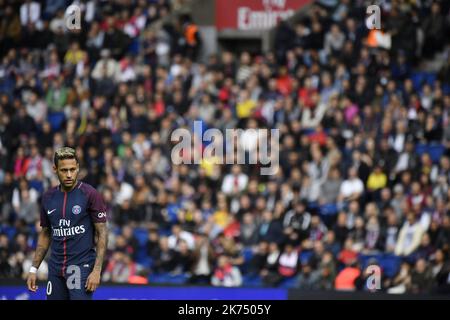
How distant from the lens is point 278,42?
874 inches

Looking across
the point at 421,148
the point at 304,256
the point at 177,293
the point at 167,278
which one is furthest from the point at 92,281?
the point at 421,148

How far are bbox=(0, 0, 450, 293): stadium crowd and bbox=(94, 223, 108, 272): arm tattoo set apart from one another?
21.3ft

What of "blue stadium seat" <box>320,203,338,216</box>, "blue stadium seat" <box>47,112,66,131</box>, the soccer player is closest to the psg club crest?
the soccer player

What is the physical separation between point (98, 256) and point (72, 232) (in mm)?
334

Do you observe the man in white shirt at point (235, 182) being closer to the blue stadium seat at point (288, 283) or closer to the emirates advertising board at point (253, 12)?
the blue stadium seat at point (288, 283)

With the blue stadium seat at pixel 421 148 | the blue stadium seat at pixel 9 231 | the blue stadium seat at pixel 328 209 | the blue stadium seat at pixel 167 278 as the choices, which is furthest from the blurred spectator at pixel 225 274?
the blue stadium seat at pixel 9 231

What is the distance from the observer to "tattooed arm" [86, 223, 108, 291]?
1036 centimetres

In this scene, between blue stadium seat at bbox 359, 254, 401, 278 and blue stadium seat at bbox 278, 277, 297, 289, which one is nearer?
blue stadium seat at bbox 359, 254, 401, 278

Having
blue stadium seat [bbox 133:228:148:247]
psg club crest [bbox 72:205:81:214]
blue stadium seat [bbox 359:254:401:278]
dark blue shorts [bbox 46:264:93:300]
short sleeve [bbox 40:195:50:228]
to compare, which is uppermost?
psg club crest [bbox 72:205:81:214]

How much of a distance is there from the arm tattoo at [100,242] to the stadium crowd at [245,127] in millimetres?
6492

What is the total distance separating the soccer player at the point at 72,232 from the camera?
10477mm

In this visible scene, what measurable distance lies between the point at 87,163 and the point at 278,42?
4.02 metres

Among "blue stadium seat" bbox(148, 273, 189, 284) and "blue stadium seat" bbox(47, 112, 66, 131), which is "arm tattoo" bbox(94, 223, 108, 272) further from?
"blue stadium seat" bbox(47, 112, 66, 131)
